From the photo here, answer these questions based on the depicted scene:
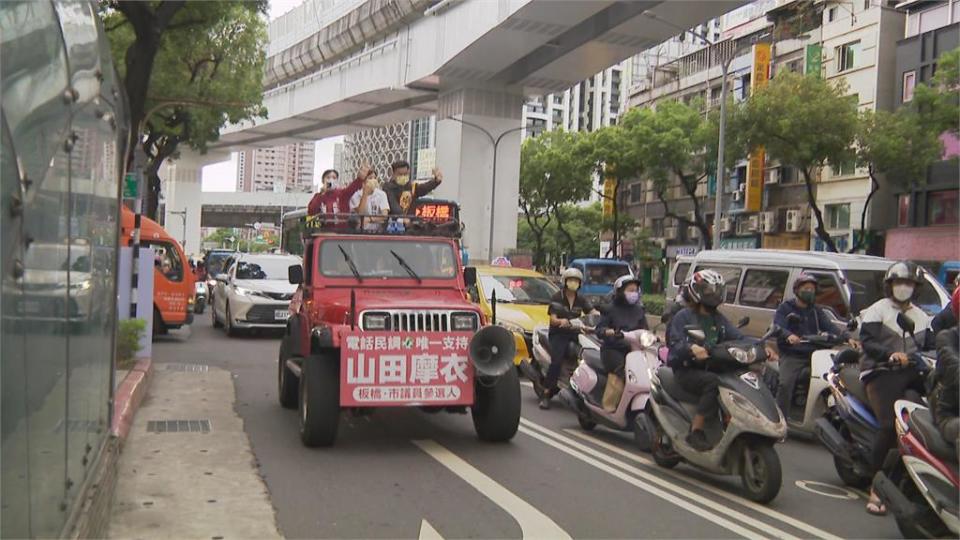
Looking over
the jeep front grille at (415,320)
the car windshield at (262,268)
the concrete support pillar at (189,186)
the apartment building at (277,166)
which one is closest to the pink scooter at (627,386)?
the jeep front grille at (415,320)

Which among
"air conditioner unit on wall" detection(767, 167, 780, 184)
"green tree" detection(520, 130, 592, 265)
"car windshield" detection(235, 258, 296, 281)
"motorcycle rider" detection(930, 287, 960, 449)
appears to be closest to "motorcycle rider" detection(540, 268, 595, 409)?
"motorcycle rider" detection(930, 287, 960, 449)

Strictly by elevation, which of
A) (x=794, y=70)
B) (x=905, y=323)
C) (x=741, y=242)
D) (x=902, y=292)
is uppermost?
(x=794, y=70)

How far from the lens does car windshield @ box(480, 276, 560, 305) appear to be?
44.6ft

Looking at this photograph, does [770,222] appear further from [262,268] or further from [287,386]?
[287,386]

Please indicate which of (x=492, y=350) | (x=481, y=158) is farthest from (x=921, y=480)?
(x=481, y=158)

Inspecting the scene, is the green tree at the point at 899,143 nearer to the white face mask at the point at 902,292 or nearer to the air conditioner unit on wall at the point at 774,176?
the air conditioner unit on wall at the point at 774,176

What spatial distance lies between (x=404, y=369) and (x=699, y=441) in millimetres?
2420

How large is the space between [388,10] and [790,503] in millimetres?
36184

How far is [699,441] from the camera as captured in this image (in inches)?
262

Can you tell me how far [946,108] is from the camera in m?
Result: 24.3

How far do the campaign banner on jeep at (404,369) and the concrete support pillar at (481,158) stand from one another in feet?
97.5

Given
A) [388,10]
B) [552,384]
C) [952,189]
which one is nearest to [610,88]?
[388,10]

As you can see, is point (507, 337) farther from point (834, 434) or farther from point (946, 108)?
point (946, 108)

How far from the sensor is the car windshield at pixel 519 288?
13602mm
